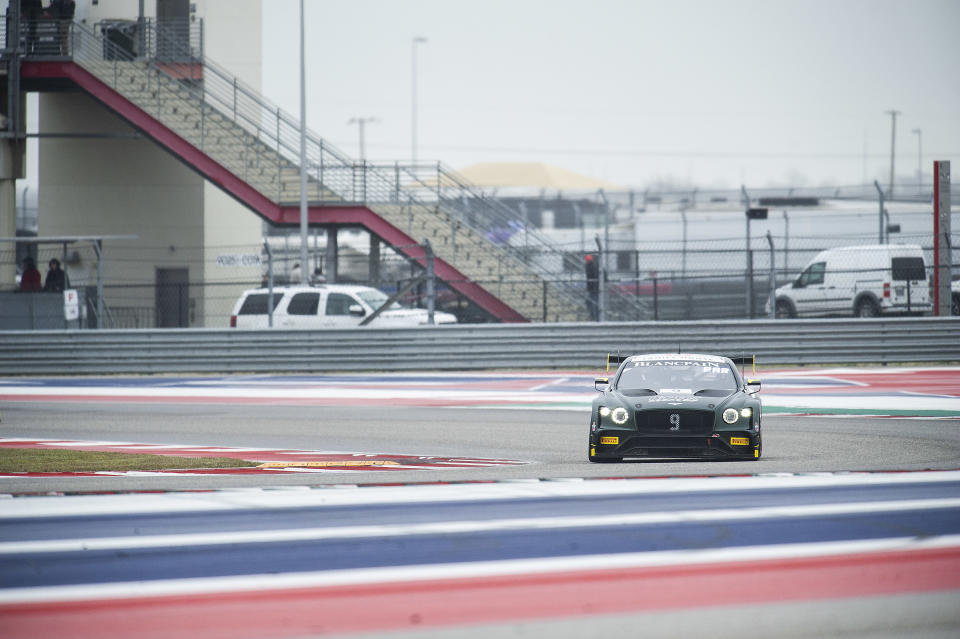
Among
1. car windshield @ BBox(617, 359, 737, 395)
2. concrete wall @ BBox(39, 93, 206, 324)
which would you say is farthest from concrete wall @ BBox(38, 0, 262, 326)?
car windshield @ BBox(617, 359, 737, 395)

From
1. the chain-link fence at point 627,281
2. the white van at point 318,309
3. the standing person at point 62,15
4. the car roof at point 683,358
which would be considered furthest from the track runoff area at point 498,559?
the standing person at point 62,15

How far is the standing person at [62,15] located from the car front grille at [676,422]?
24520 millimetres

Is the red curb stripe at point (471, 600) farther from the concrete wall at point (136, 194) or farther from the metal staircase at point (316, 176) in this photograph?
the concrete wall at point (136, 194)

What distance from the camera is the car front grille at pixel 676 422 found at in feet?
34.2

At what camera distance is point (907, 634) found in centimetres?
509

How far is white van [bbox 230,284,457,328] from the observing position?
78.2ft

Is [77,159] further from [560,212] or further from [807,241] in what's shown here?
[560,212]

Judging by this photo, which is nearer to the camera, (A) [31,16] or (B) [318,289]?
(B) [318,289]

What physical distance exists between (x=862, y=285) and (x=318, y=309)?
12.1 m

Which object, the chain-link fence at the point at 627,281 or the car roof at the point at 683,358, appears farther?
the chain-link fence at the point at 627,281

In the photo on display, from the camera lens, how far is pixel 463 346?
2272 cm

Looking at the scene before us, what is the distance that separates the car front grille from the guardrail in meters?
10.8

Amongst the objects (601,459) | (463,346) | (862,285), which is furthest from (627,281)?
(601,459)

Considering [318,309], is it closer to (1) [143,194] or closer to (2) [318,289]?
(2) [318,289]
